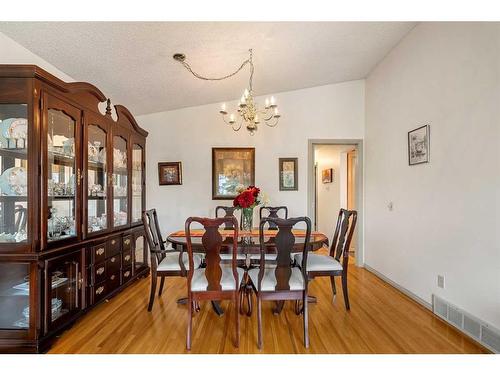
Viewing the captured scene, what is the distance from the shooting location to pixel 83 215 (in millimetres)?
2475

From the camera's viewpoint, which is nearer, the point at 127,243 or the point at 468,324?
the point at 468,324

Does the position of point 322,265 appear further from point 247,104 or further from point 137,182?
point 137,182

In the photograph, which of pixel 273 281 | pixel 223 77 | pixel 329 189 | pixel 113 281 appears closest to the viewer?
pixel 273 281

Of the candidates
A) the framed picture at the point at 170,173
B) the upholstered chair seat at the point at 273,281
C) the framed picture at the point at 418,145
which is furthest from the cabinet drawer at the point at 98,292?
the framed picture at the point at 418,145

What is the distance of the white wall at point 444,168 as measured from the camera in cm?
203

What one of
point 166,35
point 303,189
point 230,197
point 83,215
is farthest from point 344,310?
point 166,35

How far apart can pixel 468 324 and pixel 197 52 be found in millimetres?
3500

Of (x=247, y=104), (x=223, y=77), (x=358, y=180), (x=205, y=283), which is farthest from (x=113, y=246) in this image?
(x=358, y=180)

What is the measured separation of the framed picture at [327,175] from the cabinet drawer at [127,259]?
4584 millimetres

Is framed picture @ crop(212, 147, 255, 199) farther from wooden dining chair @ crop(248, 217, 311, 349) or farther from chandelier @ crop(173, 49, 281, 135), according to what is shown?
wooden dining chair @ crop(248, 217, 311, 349)

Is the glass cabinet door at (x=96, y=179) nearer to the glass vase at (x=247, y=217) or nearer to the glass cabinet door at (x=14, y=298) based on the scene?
the glass cabinet door at (x=14, y=298)

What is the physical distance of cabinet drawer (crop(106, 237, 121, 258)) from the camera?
283 cm

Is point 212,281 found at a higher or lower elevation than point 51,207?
lower

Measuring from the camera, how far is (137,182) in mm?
3746
